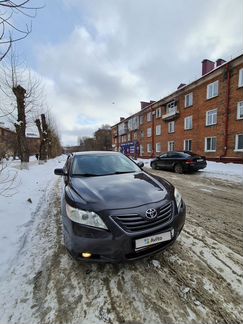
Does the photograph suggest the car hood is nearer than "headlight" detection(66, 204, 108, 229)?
No

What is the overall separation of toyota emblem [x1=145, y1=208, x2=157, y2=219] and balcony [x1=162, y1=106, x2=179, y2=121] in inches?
958

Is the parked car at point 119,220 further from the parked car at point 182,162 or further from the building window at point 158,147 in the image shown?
the building window at point 158,147

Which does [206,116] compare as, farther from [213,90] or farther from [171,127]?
[171,127]

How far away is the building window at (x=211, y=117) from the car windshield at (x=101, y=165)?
17639mm

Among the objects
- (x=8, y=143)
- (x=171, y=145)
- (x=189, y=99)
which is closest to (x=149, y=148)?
(x=171, y=145)

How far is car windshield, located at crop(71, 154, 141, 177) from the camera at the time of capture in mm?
3801

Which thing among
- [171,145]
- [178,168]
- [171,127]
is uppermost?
[171,127]

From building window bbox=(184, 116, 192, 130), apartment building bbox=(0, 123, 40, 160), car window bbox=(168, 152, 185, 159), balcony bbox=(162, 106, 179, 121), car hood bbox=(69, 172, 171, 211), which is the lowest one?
car window bbox=(168, 152, 185, 159)

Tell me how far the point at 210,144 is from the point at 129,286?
65.3 ft

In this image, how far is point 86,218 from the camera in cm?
233

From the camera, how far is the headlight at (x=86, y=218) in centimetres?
227

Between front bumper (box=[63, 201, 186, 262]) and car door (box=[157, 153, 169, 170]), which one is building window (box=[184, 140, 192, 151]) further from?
front bumper (box=[63, 201, 186, 262])

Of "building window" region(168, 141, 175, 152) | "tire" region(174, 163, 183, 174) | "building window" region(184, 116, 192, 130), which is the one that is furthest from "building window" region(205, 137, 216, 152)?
"tire" region(174, 163, 183, 174)

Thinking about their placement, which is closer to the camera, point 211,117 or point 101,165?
point 101,165
